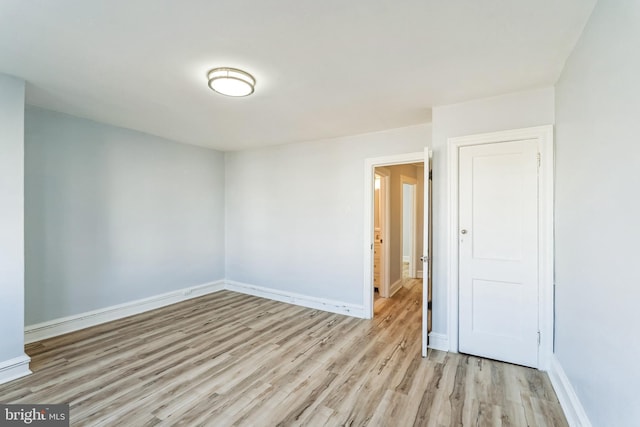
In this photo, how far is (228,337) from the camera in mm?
3297

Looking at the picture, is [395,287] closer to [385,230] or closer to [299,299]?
[385,230]

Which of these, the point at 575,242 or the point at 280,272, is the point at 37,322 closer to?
the point at 280,272

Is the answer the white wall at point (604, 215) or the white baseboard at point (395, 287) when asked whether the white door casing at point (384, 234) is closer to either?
the white baseboard at point (395, 287)

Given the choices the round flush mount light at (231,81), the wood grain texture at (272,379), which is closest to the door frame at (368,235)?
the wood grain texture at (272,379)

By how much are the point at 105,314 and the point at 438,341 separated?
13.2 feet

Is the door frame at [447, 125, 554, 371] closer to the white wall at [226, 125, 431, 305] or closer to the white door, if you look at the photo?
the white door

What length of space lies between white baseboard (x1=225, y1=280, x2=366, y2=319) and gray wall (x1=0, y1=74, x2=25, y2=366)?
→ 2891 millimetres

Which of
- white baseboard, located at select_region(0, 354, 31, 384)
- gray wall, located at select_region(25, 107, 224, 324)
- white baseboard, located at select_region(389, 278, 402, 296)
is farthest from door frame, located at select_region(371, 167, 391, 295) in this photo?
white baseboard, located at select_region(0, 354, 31, 384)

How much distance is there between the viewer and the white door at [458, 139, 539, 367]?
2.56 m

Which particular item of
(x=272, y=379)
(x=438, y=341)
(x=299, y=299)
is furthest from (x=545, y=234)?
(x=299, y=299)

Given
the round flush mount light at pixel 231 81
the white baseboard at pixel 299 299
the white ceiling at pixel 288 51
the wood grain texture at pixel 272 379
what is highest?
the white ceiling at pixel 288 51

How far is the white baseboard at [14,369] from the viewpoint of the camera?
2.34 metres

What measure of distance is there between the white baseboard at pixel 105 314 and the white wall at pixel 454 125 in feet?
12.3

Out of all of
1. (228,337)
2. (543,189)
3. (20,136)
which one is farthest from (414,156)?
(20,136)
